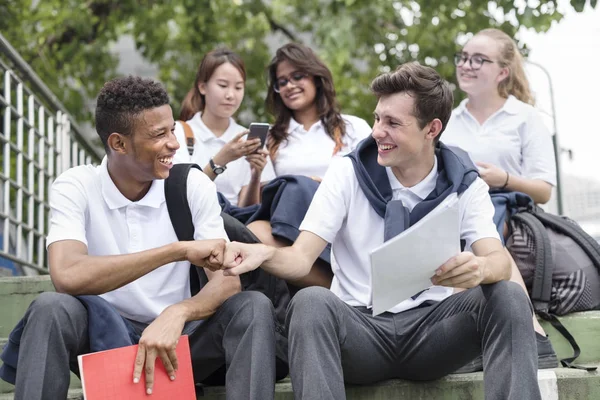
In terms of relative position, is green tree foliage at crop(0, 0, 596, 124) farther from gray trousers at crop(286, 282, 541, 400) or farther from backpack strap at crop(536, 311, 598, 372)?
gray trousers at crop(286, 282, 541, 400)

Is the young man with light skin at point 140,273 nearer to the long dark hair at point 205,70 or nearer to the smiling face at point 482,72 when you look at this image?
the long dark hair at point 205,70

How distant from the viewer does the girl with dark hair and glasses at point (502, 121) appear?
4.61 m

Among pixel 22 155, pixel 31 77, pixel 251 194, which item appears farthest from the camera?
pixel 31 77

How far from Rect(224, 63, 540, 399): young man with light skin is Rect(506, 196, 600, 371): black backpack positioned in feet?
2.50

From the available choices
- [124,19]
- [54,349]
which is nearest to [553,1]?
[54,349]

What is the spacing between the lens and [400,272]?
9.25 feet

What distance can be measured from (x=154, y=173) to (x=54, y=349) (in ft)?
2.55

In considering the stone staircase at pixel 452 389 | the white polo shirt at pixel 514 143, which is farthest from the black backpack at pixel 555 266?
the stone staircase at pixel 452 389

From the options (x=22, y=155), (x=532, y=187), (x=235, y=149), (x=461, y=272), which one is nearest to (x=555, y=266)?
(x=532, y=187)

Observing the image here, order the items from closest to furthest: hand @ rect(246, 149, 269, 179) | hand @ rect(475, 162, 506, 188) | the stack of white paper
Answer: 1. the stack of white paper
2. hand @ rect(475, 162, 506, 188)
3. hand @ rect(246, 149, 269, 179)

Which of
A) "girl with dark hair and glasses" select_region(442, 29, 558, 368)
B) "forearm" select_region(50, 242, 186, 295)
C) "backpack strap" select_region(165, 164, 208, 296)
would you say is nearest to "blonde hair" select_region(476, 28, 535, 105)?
"girl with dark hair and glasses" select_region(442, 29, 558, 368)

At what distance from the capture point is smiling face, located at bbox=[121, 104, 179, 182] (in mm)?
3295

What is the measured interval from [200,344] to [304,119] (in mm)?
1968

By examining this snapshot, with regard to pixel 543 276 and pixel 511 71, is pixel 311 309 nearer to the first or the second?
pixel 543 276
